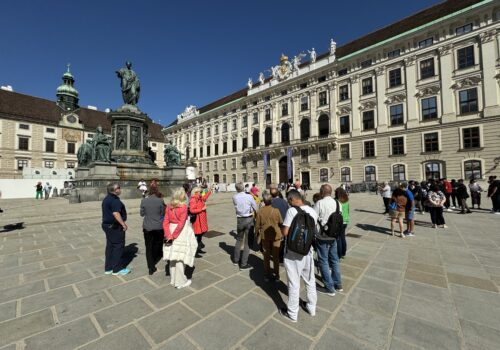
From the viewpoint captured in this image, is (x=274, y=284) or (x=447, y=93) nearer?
(x=274, y=284)

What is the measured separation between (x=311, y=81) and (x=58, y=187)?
124 feet

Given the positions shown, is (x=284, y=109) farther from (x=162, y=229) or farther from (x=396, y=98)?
(x=162, y=229)

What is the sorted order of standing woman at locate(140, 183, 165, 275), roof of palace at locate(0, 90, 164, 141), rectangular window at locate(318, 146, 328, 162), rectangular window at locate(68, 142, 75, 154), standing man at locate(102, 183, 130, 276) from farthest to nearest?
1. rectangular window at locate(68, 142, 75, 154)
2. roof of palace at locate(0, 90, 164, 141)
3. rectangular window at locate(318, 146, 328, 162)
4. standing woman at locate(140, 183, 165, 275)
5. standing man at locate(102, 183, 130, 276)

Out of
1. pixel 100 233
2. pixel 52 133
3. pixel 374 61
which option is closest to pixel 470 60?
pixel 374 61

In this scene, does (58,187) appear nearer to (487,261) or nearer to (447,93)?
(487,261)

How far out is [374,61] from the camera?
26.5m

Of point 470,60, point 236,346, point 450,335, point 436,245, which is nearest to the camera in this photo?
point 236,346

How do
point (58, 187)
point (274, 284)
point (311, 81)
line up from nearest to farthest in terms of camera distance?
1. point (274, 284)
2. point (58, 187)
3. point (311, 81)

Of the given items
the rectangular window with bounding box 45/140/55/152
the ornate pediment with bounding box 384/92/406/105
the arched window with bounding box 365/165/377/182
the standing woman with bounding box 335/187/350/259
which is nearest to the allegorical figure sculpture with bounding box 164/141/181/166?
the standing woman with bounding box 335/187/350/259

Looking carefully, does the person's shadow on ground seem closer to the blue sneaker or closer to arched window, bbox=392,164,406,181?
the blue sneaker

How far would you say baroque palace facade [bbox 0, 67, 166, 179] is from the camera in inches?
1352

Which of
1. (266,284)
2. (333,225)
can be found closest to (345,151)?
(333,225)

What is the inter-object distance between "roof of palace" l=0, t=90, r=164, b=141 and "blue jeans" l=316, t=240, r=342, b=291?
5322 centimetres

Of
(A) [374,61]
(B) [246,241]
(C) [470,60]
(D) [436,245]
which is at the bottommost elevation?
(D) [436,245]
